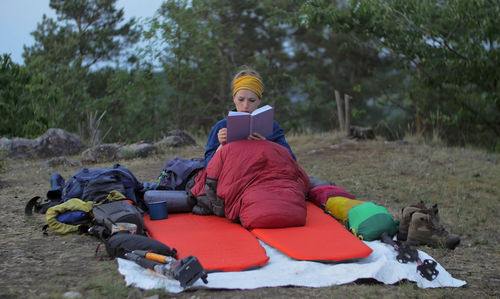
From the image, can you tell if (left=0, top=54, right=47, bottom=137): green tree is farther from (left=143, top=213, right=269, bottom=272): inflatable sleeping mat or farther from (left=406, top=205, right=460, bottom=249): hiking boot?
(left=406, top=205, right=460, bottom=249): hiking boot

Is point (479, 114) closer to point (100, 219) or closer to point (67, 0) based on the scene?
point (100, 219)

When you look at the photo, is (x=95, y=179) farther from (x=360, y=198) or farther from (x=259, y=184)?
(x=360, y=198)

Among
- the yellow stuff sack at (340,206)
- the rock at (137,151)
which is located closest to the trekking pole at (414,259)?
the yellow stuff sack at (340,206)

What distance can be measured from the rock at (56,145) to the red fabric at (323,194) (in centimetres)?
583

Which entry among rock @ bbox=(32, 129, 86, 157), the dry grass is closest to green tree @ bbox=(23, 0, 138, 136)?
rock @ bbox=(32, 129, 86, 157)

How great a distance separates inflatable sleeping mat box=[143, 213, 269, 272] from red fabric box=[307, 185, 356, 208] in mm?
934

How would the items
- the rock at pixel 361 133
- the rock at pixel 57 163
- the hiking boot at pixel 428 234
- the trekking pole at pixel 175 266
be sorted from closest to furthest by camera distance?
the trekking pole at pixel 175 266 < the hiking boot at pixel 428 234 < the rock at pixel 57 163 < the rock at pixel 361 133

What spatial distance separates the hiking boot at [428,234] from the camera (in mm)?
3275

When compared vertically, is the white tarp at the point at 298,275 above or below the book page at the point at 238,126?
below

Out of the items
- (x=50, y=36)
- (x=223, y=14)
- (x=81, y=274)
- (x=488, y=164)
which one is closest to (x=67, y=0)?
(x=50, y=36)

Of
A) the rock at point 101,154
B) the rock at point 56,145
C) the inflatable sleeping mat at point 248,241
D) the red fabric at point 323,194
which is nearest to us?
the inflatable sleeping mat at point 248,241

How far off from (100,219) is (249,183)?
3.76ft

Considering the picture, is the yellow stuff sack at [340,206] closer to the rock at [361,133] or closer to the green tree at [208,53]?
the rock at [361,133]

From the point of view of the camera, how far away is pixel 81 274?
2.50 m
